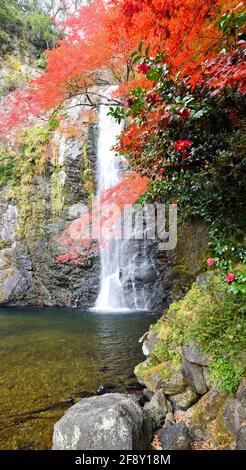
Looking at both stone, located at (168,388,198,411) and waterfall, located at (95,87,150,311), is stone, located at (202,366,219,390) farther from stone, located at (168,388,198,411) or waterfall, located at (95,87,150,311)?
waterfall, located at (95,87,150,311)

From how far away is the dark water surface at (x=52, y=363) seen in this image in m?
4.12

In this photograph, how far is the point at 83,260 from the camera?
15141mm

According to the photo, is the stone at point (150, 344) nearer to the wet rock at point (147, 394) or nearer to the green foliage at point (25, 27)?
the wet rock at point (147, 394)

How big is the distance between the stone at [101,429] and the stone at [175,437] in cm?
27

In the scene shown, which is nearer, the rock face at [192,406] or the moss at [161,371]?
the rock face at [192,406]

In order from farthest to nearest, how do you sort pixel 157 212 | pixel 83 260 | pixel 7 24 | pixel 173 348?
pixel 7 24
pixel 83 260
pixel 157 212
pixel 173 348

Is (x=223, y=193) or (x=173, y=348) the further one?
(x=173, y=348)

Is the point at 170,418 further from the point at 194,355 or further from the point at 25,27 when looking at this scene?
the point at 25,27

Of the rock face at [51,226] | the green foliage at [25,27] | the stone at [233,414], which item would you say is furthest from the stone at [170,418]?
the green foliage at [25,27]

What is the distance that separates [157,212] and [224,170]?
7854 mm

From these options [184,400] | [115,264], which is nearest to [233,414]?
[184,400]

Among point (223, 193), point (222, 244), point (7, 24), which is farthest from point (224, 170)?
point (7, 24)
